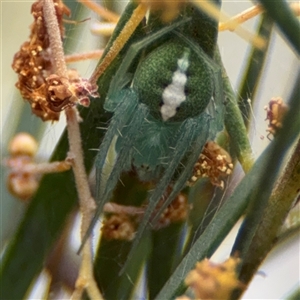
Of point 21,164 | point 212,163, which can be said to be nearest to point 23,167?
point 21,164

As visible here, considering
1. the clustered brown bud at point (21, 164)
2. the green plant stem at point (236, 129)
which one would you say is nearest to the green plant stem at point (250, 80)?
the green plant stem at point (236, 129)

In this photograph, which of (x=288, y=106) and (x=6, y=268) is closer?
(x=288, y=106)

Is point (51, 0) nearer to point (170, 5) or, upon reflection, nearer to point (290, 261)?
point (170, 5)

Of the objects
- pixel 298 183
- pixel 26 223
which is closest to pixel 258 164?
pixel 298 183

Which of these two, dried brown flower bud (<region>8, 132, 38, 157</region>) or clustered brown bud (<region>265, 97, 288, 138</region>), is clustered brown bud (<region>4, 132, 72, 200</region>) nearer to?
dried brown flower bud (<region>8, 132, 38, 157</region>)

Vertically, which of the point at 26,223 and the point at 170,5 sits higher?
the point at 170,5

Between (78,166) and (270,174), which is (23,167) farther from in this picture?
(270,174)
